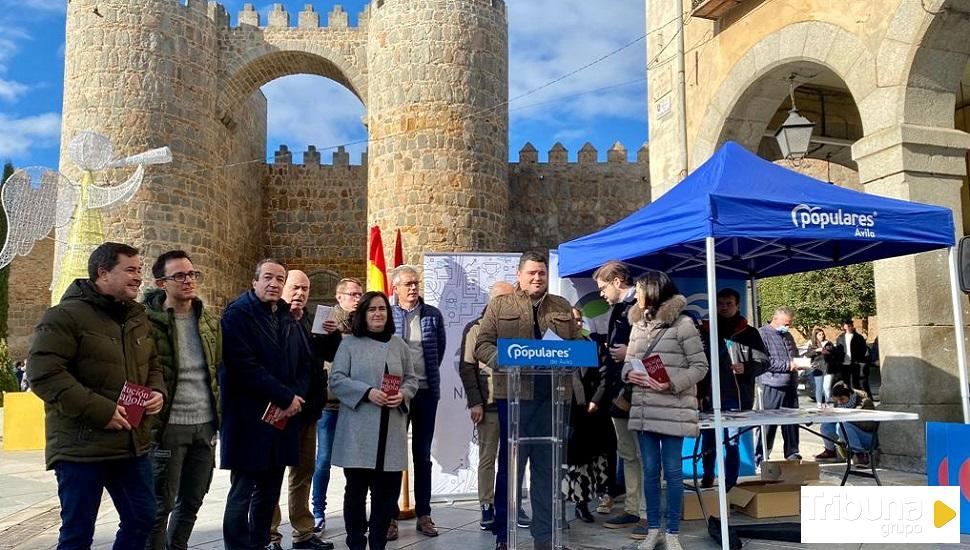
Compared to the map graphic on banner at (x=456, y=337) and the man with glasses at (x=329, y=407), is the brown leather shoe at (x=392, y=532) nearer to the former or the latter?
the man with glasses at (x=329, y=407)

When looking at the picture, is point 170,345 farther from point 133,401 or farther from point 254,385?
point 133,401

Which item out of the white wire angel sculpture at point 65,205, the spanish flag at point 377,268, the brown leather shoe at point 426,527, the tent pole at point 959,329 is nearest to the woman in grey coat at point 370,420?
the brown leather shoe at point 426,527

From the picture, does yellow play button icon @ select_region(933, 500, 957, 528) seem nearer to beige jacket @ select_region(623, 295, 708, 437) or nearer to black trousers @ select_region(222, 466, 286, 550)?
beige jacket @ select_region(623, 295, 708, 437)

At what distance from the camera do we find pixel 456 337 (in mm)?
6414

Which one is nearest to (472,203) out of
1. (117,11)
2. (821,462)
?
(117,11)

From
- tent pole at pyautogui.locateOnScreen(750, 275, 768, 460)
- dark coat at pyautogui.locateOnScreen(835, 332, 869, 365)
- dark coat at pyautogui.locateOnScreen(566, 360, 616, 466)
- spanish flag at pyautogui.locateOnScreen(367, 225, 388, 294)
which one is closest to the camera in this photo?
dark coat at pyautogui.locateOnScreen(566, 360, 616, 466)

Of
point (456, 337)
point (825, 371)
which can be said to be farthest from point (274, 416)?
point (825, 371)

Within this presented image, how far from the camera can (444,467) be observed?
246 inches

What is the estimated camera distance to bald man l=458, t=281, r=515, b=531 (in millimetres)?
4766

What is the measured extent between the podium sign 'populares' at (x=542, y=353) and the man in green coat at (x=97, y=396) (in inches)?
61.5

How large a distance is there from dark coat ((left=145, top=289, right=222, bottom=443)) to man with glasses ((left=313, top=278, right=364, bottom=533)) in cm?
93

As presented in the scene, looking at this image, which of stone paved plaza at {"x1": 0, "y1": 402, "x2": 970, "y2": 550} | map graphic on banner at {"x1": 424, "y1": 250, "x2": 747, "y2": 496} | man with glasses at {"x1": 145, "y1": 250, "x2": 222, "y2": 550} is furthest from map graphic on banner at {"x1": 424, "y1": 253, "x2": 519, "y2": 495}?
man with glasses at {"x1": 145, "y1": 250, "x2": 222, "y2": 550}

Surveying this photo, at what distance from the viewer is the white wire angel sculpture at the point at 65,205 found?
1173 cm

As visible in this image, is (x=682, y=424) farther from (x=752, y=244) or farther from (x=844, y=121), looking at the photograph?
(x=844, y=121)
